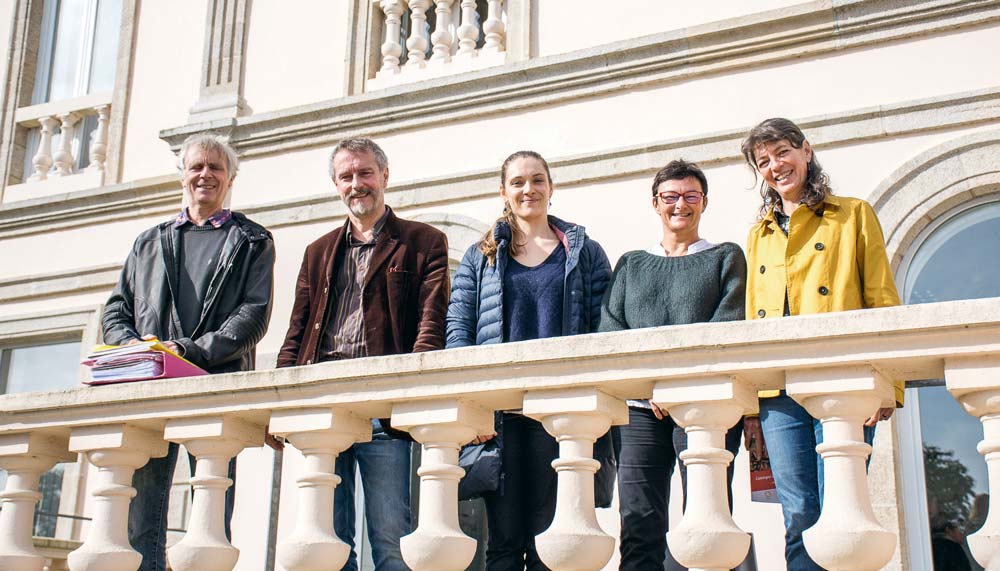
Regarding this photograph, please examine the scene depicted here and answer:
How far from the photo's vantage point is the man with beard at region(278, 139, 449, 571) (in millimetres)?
3316

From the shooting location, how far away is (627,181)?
21.5 feet

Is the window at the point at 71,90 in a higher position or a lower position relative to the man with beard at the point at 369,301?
higher

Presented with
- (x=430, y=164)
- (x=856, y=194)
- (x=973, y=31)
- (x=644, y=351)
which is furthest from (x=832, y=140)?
(x=644, y=351)

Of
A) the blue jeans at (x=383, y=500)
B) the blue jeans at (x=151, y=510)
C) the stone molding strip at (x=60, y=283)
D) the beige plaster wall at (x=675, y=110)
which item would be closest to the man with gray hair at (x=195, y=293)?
the blue jeans at (x=151, y=510)

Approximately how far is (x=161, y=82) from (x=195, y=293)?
5231 mm

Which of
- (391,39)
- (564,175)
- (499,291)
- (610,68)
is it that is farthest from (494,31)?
(499,291)

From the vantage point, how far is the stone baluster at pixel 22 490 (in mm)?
3184

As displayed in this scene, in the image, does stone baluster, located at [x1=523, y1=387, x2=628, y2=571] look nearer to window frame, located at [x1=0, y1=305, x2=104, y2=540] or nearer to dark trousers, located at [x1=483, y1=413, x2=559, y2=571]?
dark trousers, located at [x1=483, y1=413, x2=559, y2=571]

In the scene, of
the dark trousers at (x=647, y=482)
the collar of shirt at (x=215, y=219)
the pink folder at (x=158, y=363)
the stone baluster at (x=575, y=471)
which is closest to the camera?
the stone baluster at (x=575, y=471)

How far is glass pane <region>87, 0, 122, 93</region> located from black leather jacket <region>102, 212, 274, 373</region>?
5.54m

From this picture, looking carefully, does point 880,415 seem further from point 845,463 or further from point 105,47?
point 105,47

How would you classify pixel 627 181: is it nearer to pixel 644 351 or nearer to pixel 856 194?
pixel 856 194

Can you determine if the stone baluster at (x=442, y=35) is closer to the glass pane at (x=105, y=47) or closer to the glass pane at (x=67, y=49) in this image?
the glass pane at (x=105, y=47)

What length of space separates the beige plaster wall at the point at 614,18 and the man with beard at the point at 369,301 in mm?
3327
